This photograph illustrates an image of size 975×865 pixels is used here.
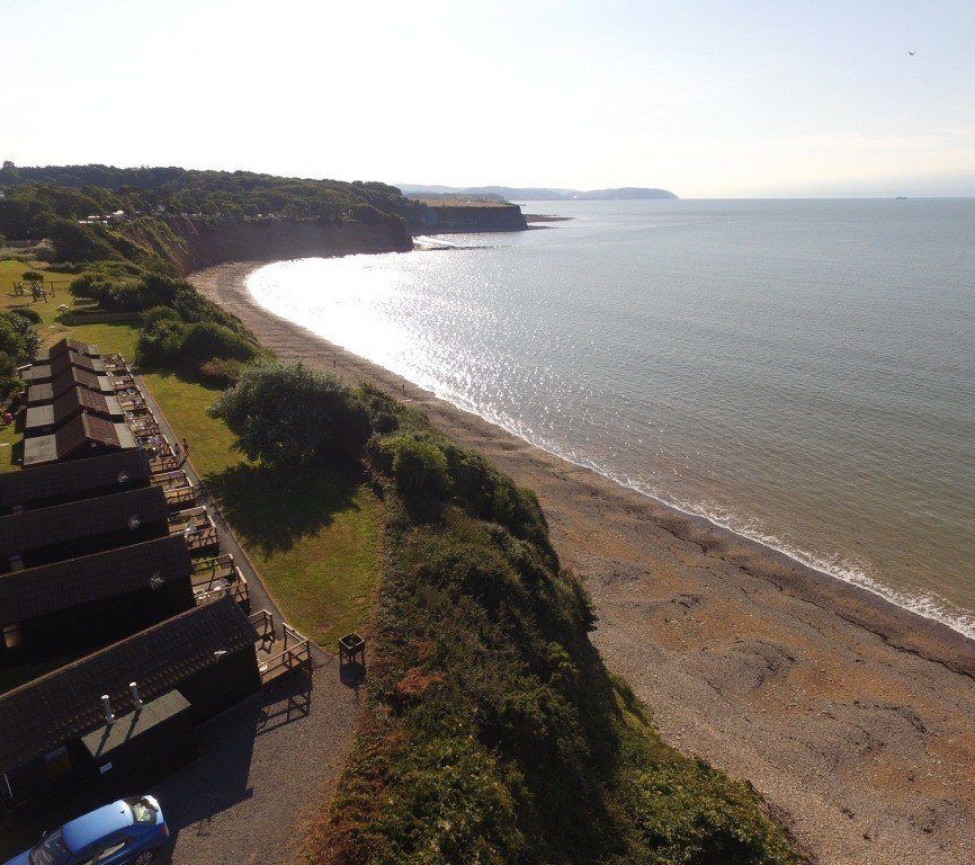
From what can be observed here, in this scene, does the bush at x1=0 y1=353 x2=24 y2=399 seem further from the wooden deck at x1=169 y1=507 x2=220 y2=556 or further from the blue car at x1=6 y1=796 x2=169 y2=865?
the blue car at x1=6 y1=796 x2=169 y2=865

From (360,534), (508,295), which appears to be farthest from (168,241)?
(360,534)

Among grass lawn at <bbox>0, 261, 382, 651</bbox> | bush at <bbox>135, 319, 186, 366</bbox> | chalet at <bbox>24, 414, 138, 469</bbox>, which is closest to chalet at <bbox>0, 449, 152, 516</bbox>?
chalet at <bbox>24, 414, 138, 469</bbox>

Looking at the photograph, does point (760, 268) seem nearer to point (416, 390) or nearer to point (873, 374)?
point (873, 374)

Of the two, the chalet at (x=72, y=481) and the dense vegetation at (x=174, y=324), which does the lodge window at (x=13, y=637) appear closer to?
the chalet at (x=72, y=481)

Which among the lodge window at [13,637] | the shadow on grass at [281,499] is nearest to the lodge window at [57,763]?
the lodge window at [13,637]

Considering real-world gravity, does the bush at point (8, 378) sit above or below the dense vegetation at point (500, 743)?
above

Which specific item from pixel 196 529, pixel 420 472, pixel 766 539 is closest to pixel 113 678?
pixel 196 529
